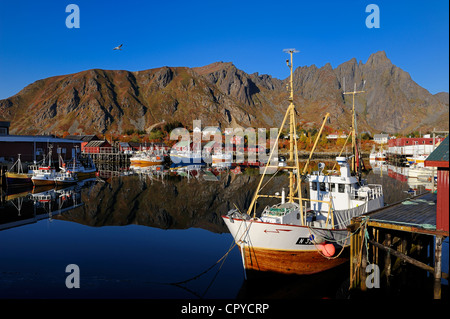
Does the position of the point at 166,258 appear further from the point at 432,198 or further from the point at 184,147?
the point at 184,147

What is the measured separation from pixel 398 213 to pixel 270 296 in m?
7.89

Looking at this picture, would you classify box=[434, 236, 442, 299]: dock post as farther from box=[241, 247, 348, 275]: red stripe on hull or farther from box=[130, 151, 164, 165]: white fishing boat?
box=[130, 151, 164, 165]: white fishing boat

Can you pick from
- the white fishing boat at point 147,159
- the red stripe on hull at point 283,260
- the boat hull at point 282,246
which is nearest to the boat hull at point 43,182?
the boat hull at point 282,246

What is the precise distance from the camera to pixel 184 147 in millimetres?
137500

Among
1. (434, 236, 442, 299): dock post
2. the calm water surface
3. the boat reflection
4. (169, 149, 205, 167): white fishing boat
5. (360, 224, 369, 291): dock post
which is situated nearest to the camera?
(434, 236, 442, 299): dock post

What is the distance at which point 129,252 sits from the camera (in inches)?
827

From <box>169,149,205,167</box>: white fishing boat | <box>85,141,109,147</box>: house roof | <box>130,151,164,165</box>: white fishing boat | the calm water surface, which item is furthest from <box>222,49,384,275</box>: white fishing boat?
<box>85,141,109,147</box>: house roof

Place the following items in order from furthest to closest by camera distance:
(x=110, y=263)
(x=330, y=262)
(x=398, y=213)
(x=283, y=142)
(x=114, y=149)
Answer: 1. (x=283, y=142)
2. (x=114, y=149)
3. (x=110, y=263)
4. (x=330, y=262)
5. (x=398, y=213)

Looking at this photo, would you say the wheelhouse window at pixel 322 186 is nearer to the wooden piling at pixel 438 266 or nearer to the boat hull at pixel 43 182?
the wooden piling at pixel 438 266

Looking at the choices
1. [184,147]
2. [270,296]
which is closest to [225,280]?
[270,296]

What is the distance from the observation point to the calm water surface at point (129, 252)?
15578 millimetres

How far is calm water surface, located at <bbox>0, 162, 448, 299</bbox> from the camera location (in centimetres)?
1558

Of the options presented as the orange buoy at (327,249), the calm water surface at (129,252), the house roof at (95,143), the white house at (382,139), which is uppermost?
the white house at (382,139)

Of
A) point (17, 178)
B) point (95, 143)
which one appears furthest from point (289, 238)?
point (95, 143)
